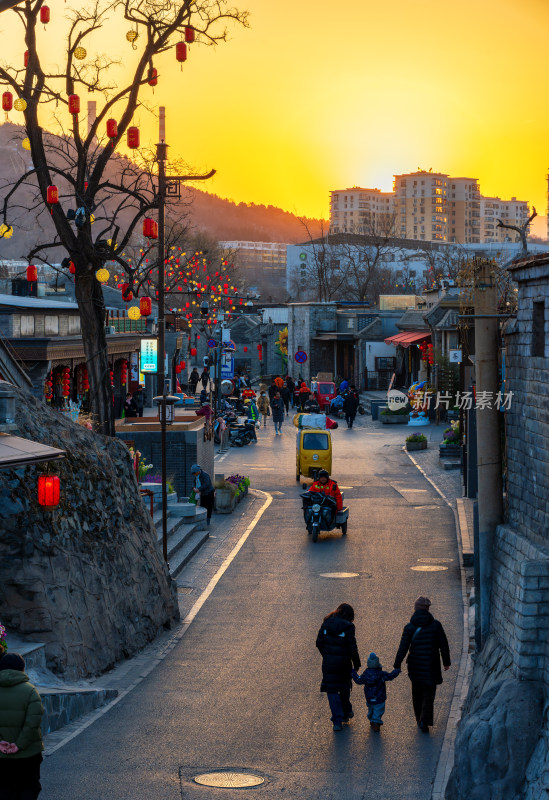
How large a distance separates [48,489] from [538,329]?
5.72 m

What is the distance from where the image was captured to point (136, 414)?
38688mm

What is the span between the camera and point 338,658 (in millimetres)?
11891

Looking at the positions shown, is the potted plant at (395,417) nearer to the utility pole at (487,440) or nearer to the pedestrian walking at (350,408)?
the pedestrian walking at (350,408)

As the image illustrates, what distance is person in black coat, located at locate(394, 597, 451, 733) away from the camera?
11.8 m

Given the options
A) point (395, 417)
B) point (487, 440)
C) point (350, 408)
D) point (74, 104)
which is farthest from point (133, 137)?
point (395, 417)

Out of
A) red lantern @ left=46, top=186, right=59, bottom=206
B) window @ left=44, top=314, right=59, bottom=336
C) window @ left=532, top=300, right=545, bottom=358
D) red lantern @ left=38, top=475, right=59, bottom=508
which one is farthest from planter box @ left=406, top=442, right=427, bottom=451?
window @ left=532, top=300, right=545, bottom=358

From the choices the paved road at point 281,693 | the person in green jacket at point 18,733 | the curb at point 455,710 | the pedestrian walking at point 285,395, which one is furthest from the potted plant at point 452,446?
the person in green jacket at point 18,733

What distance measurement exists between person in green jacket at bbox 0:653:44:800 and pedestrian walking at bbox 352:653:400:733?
4.71 meters

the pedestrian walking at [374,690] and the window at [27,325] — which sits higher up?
the window at [27,325]

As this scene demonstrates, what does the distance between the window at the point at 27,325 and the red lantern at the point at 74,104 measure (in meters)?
6.62

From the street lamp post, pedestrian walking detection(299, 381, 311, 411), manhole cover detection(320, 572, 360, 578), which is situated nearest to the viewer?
manhole cover detection(320, 572, 360, 578)

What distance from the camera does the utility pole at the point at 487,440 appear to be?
12.9m

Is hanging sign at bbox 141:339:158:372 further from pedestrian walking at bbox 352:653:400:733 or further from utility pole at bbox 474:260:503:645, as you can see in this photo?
pedestrian walking at bbox 352:653:400:733

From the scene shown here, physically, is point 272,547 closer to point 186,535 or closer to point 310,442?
point 186,535
